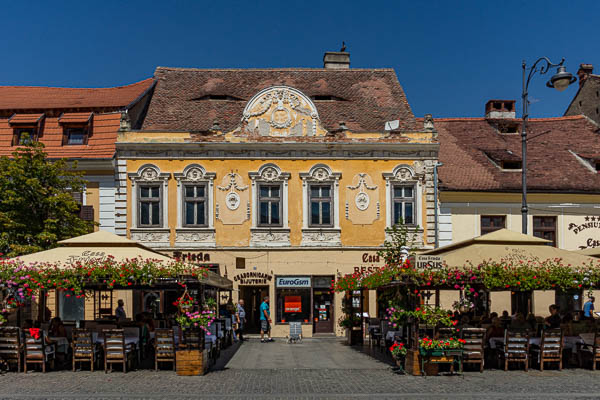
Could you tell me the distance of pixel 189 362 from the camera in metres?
14.9

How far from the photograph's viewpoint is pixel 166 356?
51.3ft

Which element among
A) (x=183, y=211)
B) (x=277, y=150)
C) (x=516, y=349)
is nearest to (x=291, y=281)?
(x=183, y=211)

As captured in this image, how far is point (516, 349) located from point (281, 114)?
14.5m

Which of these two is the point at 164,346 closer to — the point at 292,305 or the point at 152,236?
the point at 152,236

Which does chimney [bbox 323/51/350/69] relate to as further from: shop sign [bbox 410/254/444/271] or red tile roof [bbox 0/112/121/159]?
shop sign [bbox 410/254/444/271]

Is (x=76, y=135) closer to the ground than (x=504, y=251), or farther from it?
farther from it

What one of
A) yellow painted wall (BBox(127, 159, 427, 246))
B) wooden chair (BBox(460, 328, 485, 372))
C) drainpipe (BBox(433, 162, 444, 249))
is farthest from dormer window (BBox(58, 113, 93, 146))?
wooden chair (BBox(460, 328, 485, 372))

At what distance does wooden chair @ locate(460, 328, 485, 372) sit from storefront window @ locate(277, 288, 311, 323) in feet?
39.8

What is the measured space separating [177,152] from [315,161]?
5.16m

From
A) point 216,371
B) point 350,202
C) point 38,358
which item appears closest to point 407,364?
point 216,371

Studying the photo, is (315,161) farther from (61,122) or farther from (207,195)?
(61,122)

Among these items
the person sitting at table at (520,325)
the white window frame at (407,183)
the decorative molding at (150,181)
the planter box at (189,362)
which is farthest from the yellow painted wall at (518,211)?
the planter box at (189,362)

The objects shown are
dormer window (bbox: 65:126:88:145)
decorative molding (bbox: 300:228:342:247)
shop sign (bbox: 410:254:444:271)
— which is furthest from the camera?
dormer window (bbox: 65:126:88:145)

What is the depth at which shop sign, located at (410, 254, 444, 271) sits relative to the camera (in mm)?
14523
